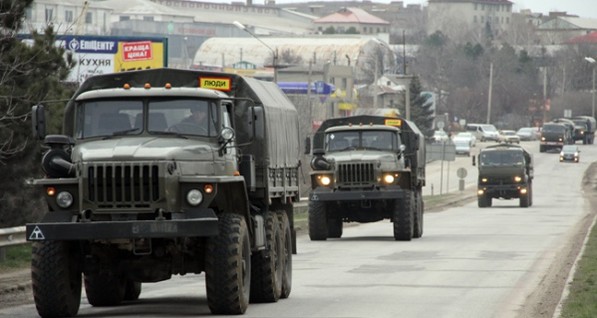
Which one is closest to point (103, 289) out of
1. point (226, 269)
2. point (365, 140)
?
point (226, 269)

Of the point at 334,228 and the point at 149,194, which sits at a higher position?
the point at 149,194

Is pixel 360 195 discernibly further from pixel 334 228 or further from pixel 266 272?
pixel 266 272

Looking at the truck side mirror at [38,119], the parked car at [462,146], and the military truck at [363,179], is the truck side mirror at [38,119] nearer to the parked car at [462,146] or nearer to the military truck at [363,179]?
the military truck at [363,179]

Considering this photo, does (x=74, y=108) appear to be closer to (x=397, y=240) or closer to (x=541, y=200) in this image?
(x=397, y=240)

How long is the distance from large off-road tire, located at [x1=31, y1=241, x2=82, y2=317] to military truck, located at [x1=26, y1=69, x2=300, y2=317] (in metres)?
0.01

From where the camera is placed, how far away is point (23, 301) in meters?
19.2

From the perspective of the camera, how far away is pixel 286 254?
19.8 m

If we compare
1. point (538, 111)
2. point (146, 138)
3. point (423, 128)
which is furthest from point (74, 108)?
point (538, 111)

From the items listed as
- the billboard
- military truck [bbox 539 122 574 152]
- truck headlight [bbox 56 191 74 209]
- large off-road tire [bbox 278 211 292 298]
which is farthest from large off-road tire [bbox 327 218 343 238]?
military truck [bbox 539 122 574 152]

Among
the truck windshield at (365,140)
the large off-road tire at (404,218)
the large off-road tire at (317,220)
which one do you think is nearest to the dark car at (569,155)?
the truck windshield at (365,140)

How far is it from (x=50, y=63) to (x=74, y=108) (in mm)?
8641

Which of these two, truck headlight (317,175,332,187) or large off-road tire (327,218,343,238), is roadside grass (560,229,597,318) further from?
large off-road tire (327,218,343,238)

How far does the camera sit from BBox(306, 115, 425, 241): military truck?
1371 inches

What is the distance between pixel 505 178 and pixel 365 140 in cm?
3009
